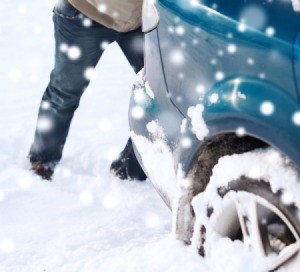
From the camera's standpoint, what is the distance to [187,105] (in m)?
2.12

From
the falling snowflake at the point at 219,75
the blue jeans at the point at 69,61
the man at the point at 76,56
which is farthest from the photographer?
the blue jeans at the point at 69,61

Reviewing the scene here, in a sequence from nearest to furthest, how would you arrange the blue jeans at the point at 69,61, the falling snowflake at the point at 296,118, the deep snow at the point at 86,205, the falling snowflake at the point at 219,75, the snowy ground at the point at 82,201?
1. the falling snowflake at the point at 296,118
2. the falling snowflake at the point at 219,75
3. the deep snow at the point at 86,205
4. the snowy ground at the point at 82,201
5. the blue jeans at the point at 69,61

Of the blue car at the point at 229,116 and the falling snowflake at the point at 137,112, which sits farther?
the falling snowflake at the point at 137,112

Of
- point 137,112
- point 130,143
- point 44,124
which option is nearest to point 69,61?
point 44,124

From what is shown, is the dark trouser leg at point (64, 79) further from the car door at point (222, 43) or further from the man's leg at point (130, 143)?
the car door at point (222, 43)

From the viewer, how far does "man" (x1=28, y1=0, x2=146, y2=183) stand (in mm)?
2955

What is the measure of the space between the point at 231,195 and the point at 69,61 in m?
1.56

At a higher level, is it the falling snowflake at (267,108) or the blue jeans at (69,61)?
the falling snowflake at (267,108)

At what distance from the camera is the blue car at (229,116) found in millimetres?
1648

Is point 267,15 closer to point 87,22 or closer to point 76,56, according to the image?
point 87,22

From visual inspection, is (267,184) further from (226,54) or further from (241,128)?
(226,54)

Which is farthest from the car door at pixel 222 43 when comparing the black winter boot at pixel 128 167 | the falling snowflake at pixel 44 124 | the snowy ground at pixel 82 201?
the falling snowflake at pixel 44 124

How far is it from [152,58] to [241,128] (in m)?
0.72

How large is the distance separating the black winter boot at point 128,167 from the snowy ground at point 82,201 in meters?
0.06
